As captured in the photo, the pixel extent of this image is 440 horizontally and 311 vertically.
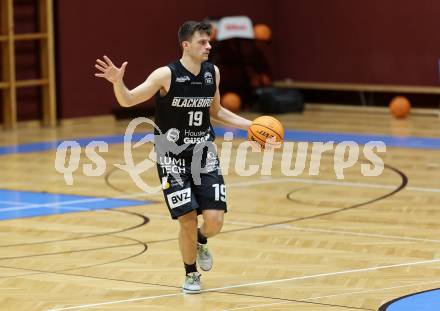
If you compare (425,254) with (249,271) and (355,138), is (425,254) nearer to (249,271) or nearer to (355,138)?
(249,271)

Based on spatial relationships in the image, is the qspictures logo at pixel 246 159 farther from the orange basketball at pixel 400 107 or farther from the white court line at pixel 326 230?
the orange basketball at pixel 400 107

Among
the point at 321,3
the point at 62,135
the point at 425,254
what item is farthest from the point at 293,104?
the point at 425,254

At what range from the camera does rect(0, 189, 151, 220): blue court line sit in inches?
514

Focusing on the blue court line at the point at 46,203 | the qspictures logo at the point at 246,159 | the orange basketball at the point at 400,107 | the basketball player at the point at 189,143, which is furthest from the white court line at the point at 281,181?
the orange basketball at the point at 400,107

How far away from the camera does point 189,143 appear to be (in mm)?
9250

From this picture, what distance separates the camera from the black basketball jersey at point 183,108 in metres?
9.21

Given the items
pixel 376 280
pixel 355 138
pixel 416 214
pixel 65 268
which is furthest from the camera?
pixel 355 138

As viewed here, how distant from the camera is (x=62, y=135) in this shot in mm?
→ 20109

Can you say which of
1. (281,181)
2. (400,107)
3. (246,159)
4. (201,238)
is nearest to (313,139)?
(246,159)

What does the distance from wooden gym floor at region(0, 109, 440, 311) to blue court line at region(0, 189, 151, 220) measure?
0.02 m

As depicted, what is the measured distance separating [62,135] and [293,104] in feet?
18.6

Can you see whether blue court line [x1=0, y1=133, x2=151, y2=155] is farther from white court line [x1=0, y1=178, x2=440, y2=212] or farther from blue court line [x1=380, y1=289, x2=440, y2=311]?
blue court line [x1=380, y1=289, x2=440, y2=311]

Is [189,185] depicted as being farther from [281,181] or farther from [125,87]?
[281,181]

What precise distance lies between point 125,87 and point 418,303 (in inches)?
116
